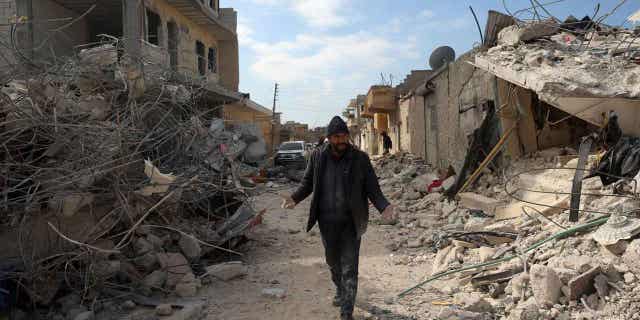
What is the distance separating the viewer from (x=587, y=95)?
18.6ft

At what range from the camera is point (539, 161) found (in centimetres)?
718

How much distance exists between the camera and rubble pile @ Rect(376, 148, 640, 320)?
329 cm

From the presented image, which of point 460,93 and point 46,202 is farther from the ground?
point 460,93

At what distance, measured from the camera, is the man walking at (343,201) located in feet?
11.8

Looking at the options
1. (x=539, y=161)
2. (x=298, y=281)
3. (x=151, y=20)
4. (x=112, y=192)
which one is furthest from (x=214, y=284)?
(x=151, y=20)

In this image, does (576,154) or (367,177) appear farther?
(576,154)

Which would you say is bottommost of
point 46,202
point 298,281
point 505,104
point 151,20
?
point 298,281

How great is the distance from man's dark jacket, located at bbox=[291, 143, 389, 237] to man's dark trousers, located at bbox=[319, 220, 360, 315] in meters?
0.10

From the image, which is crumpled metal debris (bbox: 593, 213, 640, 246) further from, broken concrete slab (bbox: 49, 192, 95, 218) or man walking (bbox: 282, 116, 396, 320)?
broken concrete slab (bbox: 49, 192, 95, 218)

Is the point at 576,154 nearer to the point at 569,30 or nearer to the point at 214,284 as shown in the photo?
the point at 569,30

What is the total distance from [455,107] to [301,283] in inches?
285

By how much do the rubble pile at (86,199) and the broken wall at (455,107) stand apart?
6066mm

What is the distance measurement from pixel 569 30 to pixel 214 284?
6.97 metres

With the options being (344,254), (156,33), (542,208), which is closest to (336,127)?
(344,254)
